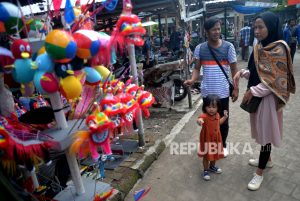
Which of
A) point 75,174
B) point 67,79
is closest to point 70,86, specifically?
point 67,79

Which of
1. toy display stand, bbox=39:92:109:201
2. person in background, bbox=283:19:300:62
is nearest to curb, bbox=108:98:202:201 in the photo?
toy display stand, bbox=39:92:109:201

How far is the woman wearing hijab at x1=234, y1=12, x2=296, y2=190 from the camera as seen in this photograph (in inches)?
106

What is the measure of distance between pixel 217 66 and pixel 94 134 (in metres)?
2.25

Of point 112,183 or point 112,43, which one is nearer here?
point 112,43

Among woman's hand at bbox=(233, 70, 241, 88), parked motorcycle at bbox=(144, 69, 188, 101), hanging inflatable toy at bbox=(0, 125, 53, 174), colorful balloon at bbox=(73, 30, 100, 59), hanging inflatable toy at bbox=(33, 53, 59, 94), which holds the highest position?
colorful balloon at bbox=(73, 30, 100, 59)

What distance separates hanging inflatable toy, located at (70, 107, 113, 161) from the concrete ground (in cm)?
180

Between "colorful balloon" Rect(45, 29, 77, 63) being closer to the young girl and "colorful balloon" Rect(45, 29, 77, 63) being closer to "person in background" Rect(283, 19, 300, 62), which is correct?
the young girl

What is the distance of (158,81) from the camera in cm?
637

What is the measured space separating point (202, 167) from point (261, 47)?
1.77 m

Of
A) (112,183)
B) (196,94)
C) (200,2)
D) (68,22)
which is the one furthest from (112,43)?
(200,2)

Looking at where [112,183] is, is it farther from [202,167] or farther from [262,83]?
[262,83]

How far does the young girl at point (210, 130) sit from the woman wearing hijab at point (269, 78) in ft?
1.23

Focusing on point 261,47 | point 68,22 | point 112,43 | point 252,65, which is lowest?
point 252,65

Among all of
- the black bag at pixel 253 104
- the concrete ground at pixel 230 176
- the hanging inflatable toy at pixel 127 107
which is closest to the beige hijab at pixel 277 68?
the black bag at pixel 253 104
